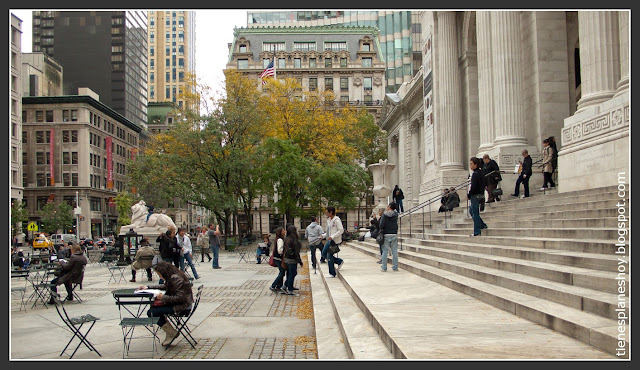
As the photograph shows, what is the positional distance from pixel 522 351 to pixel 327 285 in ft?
23.1

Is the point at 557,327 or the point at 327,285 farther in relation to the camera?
the point at 327,285

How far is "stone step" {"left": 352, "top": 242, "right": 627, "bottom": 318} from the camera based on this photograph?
218 inches

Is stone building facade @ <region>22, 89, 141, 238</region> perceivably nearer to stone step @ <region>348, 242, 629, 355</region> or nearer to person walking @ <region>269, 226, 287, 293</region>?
person walking @ <region>269, 226, 287, 293</region>

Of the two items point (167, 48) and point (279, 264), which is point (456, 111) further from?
point (167, 48)

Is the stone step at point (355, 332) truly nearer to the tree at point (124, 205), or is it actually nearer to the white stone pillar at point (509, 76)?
the white stone pillar at point (509, 76)

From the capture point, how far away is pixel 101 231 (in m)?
81.9

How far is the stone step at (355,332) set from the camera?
5641 mm

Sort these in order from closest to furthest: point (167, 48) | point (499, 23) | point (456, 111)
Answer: point (499, 23), point (456, 111), point (167, 48)

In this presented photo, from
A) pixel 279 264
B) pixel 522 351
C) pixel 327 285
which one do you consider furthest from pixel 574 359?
pixel 279 264

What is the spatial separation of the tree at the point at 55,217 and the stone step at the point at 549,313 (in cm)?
6822

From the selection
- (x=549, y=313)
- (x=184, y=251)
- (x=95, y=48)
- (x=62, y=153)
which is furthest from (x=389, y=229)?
(x=95, y=48)

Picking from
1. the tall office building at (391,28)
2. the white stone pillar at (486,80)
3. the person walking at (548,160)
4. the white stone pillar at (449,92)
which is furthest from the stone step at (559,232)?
the tall office building at (391,28)

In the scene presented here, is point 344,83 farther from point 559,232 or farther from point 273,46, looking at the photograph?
point 559,232

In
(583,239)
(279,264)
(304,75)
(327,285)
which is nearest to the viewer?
(583,239)
